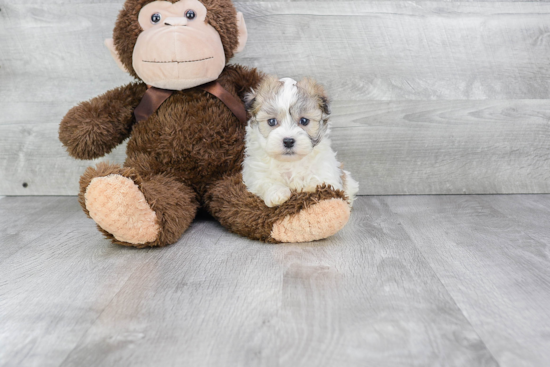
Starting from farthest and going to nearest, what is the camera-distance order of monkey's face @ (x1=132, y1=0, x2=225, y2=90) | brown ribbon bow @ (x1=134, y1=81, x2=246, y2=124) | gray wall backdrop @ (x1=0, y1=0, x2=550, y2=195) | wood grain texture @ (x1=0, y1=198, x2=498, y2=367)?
gray wall backdrop @ (x1=0, y1=0, x2=550, y2=195) → brown ribbon bow @ (x1=134, y1=81, x2=246, y2=124) → monkey's face @ (x1=132, y1=0, x2=225, y2=90) → wood grain texture @ (x1=0, y1=198, x2=498, y2=367)

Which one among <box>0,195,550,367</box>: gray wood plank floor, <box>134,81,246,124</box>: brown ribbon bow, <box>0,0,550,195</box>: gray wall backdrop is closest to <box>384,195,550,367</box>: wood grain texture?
<box>0,195,550,367</box>: gray wood plank floor

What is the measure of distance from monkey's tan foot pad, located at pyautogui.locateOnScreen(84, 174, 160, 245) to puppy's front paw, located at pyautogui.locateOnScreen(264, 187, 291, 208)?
269 millimetres

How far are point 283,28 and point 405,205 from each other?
68cm

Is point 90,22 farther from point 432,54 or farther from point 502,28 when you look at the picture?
point 502,28

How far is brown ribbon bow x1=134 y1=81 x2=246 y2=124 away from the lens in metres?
1.39

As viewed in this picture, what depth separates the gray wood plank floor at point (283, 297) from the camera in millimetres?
774

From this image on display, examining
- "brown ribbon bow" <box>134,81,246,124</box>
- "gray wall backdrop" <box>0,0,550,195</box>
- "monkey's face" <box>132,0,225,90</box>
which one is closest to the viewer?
"monkey's face" <box>132,0,225,90</box>

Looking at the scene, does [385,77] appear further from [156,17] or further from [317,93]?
[156,17]

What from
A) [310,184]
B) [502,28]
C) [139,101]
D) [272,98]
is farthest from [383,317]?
[502,28]

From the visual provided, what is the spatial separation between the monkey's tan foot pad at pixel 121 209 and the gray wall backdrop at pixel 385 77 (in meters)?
0.61

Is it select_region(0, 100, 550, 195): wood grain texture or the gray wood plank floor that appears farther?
select_region(0, 100, 550, 195): wood grain texture

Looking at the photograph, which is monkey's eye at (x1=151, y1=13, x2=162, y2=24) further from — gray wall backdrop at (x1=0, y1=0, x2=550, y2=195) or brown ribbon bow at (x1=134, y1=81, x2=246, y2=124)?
gray wall backdrop at (x1=0, y1=0, x2=550, y2=195)

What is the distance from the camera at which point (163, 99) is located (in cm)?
138

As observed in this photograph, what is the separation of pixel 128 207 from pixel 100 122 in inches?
13.1
